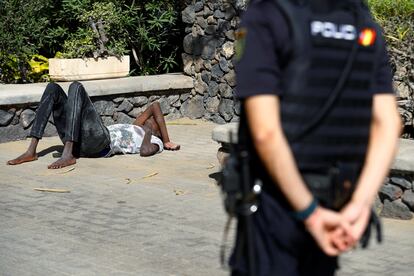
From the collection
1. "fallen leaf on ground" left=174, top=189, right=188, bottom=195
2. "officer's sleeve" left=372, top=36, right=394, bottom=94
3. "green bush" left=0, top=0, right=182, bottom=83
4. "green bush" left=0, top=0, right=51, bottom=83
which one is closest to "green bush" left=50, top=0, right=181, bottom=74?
"green bush" left=0, top=0, right=182, bottom=83

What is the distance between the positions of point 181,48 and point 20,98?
132 inches

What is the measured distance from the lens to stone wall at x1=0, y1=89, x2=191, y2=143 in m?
10.5

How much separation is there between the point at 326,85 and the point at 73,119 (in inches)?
256

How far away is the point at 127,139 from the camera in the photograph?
31.5ft

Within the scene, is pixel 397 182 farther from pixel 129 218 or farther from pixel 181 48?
pixel 181 48

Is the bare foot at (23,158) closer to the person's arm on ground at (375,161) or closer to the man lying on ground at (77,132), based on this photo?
the man lying on ground at (77,132)

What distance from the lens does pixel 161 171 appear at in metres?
8.82

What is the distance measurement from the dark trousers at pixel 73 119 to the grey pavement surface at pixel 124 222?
22 cm

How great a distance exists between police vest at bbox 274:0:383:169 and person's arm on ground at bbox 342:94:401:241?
0.14 ft

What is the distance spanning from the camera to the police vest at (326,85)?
8.93 feet

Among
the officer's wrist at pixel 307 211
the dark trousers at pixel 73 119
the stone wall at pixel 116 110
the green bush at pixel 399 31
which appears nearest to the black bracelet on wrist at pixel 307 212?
the officer's wrist at pixel 307 211

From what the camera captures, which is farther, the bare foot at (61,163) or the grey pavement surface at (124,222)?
the bare foot at (61,163)

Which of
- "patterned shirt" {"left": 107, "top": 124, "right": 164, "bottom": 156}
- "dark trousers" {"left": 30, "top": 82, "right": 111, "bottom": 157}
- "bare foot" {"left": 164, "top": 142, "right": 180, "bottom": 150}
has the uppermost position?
"dark trousers" {"left": 30, "top": 82, "right": 111, "bottom": 157}

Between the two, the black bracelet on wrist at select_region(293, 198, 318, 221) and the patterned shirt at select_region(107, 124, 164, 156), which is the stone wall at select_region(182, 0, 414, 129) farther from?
the black bracelet on wrist at select_region(293, 198, 318, 221)
